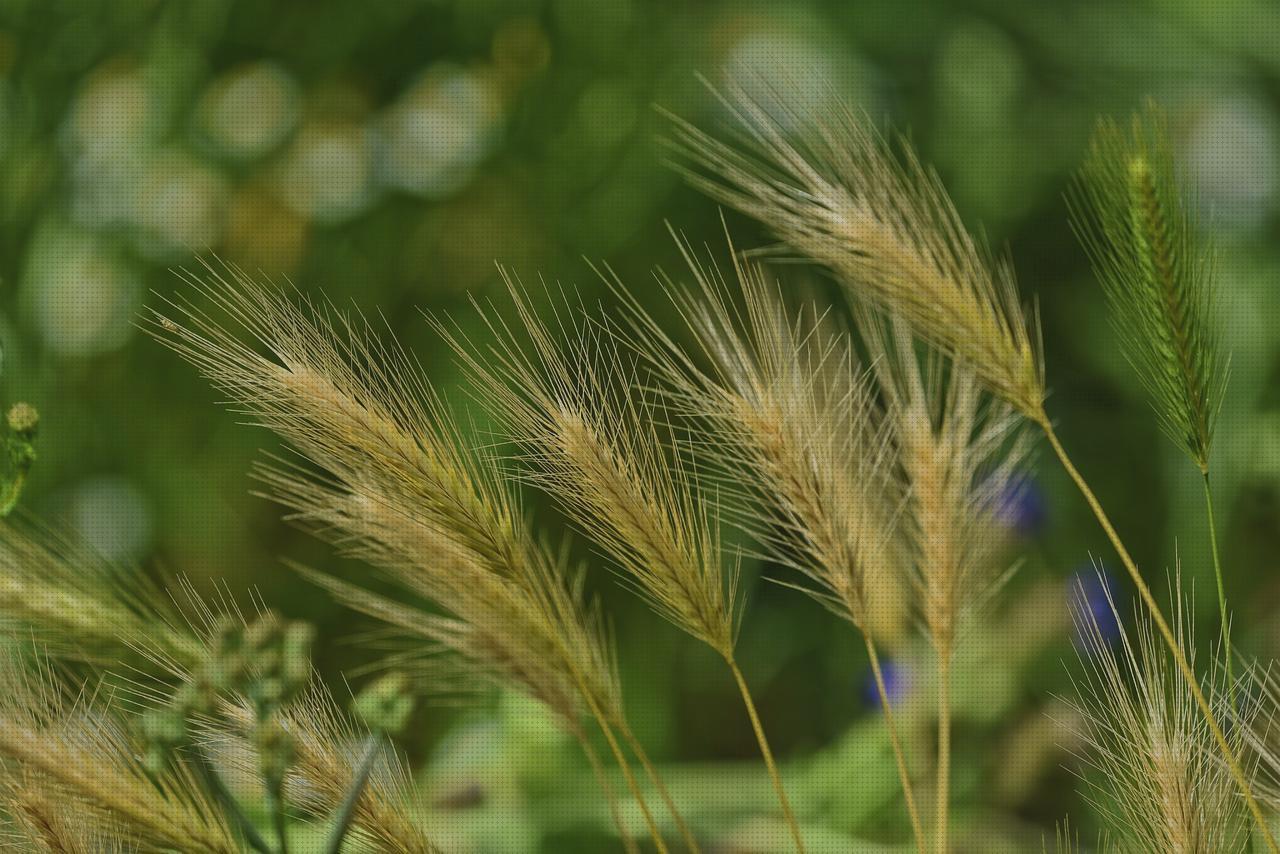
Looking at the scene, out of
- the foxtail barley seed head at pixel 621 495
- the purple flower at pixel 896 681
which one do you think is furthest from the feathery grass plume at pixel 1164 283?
the purple flower at pixel 896 681

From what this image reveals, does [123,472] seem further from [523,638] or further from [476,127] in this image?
[523,638]

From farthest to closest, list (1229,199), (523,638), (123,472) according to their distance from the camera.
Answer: (123,472) < (1229,199) < (523,638)

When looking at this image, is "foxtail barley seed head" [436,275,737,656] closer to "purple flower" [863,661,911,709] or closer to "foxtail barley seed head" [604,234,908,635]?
"foxtail barley seed head" [604,234,908,635]

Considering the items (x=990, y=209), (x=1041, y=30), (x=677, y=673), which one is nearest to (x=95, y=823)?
(x=677, y=673)

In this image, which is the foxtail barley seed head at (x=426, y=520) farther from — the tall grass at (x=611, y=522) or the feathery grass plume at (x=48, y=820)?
the feathery grass plume at (x=48, y=820)

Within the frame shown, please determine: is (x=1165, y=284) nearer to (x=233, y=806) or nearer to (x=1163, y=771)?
(x=1163, y=771)

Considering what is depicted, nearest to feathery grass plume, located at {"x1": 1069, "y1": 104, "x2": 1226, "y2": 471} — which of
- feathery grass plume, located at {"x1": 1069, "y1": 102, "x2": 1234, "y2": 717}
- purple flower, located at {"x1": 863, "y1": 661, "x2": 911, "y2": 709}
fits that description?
feathery grass plume, located at {"x1": 1069, "y1": 102, "x2": 1234, "y2": 717}
